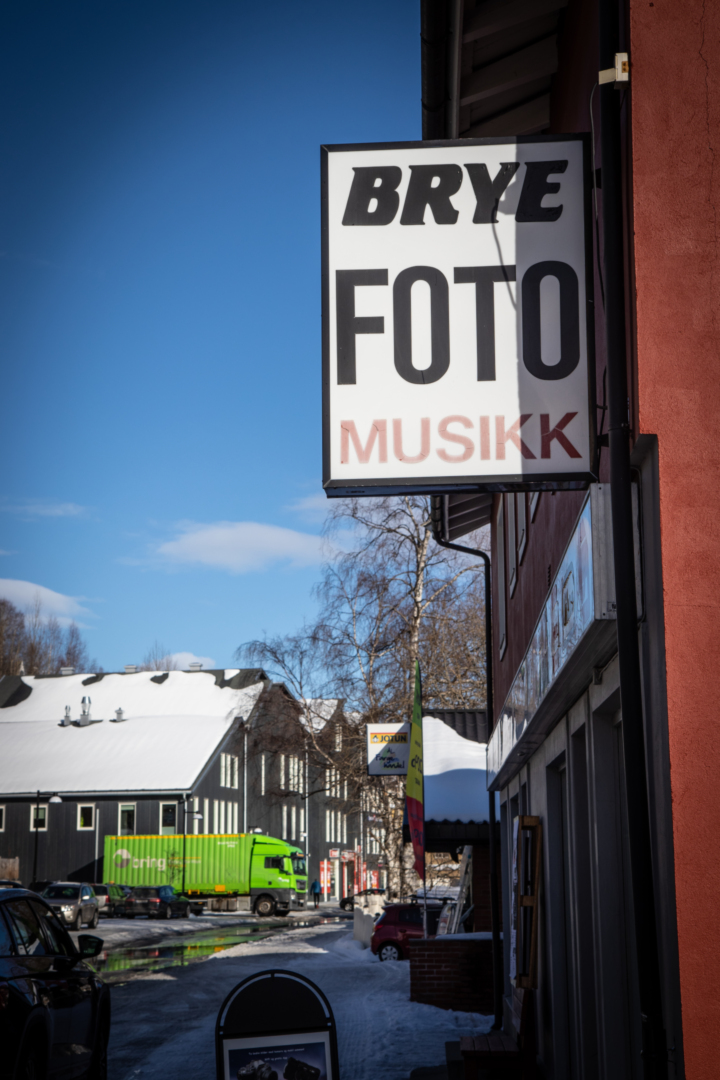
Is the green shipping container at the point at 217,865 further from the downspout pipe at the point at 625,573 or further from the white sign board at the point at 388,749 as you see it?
the downspout pipe at the point at 625,573

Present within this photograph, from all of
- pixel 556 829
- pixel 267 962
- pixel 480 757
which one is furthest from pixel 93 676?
pixel 556 829

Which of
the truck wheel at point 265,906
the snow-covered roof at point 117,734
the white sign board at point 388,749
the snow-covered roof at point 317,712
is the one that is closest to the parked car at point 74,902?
the snow-covered roof at point 317,712

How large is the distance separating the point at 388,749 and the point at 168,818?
35.2m

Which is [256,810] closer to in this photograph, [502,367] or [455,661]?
[455,661]

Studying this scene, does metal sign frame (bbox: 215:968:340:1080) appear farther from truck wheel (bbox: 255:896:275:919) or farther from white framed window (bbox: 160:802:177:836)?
white framed window (bbox: 160:802:177:836)

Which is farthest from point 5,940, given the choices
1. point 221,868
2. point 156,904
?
point 221,868

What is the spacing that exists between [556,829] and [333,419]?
4316 mm

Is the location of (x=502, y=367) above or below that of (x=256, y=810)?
above

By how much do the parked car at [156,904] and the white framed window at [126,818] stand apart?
1072 centimetres

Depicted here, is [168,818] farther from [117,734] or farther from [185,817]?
[117,734]

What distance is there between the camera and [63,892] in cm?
3553

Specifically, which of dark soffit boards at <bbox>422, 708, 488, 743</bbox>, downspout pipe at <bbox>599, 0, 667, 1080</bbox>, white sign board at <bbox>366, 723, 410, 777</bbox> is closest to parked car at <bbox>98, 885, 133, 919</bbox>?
white sign board at <bbox>366, 723, 410, 777</bbox>

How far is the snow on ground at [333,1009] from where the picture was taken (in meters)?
10.6

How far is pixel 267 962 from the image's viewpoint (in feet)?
76.0
